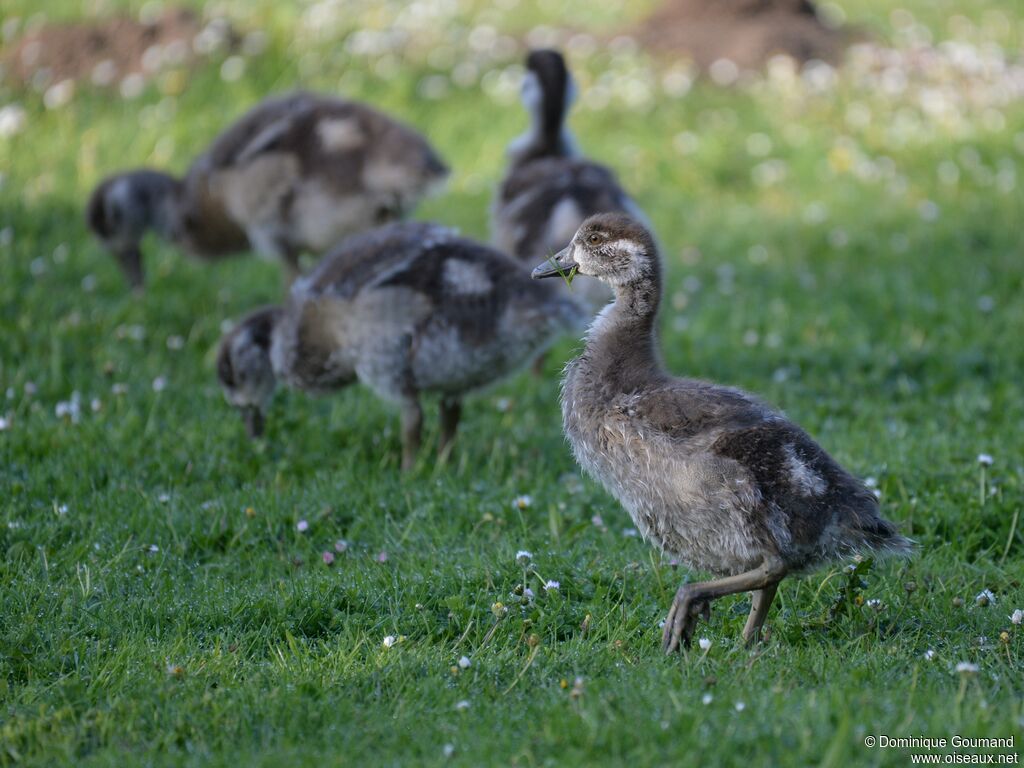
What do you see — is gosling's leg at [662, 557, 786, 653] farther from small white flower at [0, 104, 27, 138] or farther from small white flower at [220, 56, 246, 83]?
small white flower at [220, 56, 246, 83]

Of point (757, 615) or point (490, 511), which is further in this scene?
point (490, 511)

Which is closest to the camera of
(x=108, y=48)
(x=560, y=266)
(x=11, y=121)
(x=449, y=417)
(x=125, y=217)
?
(x=560, y=266)

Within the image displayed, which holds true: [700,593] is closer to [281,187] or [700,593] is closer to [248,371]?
[248,371]

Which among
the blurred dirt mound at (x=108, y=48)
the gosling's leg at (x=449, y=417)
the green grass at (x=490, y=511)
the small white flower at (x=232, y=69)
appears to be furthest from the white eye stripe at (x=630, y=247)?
the blurred dirt mound at (x=108, y=48)

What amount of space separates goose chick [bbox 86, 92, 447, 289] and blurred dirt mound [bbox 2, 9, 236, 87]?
3701 mm

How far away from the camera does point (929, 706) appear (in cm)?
409

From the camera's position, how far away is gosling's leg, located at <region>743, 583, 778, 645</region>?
16.1 feet

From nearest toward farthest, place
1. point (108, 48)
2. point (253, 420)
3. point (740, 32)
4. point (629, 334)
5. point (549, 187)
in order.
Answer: point (629, 334) < point (253, 420) < point (549, 187) < point (108, 48) < point (740, 32)

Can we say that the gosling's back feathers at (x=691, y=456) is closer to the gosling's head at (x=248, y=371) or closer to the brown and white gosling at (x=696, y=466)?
the brown and white gosling at (x=696, y=466)

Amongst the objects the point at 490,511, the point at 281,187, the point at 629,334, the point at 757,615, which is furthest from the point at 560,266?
the point at 281,187

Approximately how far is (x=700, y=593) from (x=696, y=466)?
479 millimetres

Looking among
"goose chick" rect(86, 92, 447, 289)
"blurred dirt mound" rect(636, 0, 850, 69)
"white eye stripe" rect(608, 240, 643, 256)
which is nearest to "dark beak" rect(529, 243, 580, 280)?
"white eye stripe" rect(608, 240, 643, 256)

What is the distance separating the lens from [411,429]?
712cm

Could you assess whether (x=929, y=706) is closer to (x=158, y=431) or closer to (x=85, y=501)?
(x=85, y=501)
